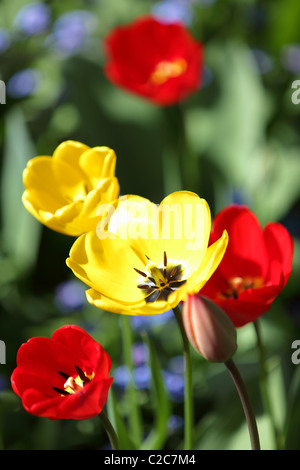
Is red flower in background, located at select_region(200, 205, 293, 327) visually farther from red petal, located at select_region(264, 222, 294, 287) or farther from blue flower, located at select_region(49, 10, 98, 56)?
blue flower, located at select_region(49, 10, 98, 56)

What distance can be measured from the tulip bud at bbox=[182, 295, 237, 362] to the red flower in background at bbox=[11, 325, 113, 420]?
0.23 feet

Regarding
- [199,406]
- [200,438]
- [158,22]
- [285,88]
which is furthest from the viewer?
[285,88]

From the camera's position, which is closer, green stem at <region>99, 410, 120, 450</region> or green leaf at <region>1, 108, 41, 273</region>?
green stem at <region>99, 410, 120, 450</region>

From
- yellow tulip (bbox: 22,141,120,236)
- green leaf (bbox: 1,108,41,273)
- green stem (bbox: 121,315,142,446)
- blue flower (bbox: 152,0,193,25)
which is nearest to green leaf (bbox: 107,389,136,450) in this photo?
green stem (bbox: 121,315,142,446)

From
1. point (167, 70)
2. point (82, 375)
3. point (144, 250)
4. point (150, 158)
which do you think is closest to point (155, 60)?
point (167, 70)

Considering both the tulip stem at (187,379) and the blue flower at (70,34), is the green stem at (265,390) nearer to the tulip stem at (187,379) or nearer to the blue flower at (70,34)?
the tulip stem at (187,379)

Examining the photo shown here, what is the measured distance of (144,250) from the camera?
1.81 feet

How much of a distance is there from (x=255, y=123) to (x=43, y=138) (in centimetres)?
45

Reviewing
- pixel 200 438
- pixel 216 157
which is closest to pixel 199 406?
pixel 200 438

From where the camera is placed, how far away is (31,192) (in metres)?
0.58

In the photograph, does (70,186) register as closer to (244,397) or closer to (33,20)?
(244,397)

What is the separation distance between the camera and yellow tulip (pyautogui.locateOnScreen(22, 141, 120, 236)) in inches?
21.0

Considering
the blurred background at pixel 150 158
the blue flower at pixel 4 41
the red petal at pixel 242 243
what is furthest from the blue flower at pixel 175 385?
the blue flower at pixel 4 41
